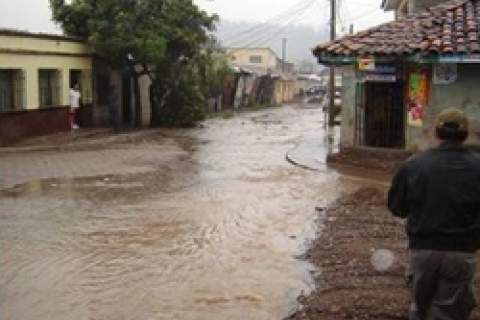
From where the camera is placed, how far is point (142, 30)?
1058 inches

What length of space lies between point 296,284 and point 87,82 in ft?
70.7

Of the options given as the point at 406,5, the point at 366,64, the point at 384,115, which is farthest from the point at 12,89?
the point at 406,5

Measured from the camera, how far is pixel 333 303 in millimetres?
Answer: 6781

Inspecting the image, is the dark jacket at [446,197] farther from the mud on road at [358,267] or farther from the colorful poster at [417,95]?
the colorful poster at [417,95]

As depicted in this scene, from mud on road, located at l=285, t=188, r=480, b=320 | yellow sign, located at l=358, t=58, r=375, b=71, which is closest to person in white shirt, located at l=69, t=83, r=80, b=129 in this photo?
yellow sign, located at l=358, t=58, r=375, b=71

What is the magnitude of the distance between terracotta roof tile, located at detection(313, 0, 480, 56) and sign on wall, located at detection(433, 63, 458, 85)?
613 millimetres

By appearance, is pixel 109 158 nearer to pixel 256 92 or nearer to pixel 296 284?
pixel 296 284

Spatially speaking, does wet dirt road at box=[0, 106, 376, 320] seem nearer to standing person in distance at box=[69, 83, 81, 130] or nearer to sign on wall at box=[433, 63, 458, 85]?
sign on wall at box=[433, 63, 458, 85]

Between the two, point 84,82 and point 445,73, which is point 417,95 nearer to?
point 445,73

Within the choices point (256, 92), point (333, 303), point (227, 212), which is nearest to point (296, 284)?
point (333, 303)

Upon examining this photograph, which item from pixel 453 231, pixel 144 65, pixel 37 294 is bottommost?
pixel 37 294

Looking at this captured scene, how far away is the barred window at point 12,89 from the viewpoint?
72.7ft

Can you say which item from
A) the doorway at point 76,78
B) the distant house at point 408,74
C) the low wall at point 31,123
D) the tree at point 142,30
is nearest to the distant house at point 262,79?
the tree at point 142,30

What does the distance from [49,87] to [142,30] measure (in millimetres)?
4047
